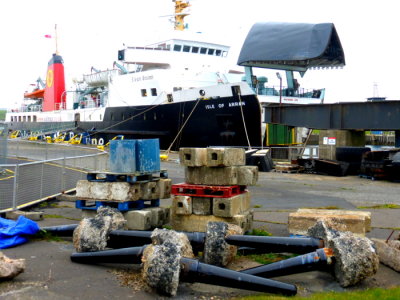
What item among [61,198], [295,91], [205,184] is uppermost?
[295,91]

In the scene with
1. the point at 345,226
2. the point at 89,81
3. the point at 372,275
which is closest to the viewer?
the point at 372,275

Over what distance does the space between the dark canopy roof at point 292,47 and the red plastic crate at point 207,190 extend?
50.0ft

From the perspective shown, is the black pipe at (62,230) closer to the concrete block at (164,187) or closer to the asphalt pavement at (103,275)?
the asphalt pavement at (103,275)

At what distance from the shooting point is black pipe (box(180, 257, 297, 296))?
4.85 meters

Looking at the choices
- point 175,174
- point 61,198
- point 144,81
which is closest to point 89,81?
point 144,81

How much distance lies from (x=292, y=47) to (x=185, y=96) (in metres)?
6.78

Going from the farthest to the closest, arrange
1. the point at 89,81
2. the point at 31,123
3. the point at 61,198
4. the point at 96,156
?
the point at 31,123 → the point at 89,81 → the point at 96,156 → the point at 61,198

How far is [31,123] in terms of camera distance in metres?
47.0

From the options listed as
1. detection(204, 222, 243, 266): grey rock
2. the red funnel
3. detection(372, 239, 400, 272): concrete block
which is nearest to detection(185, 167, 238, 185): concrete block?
detection(204, 222, 243, 266): grey rock

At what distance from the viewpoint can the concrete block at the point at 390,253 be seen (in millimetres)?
5918

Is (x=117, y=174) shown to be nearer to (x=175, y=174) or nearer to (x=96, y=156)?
(x=96, y=156)

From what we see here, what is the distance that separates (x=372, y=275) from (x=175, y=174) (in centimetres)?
1326

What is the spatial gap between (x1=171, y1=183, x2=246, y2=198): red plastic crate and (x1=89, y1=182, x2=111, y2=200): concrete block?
4.12 feet

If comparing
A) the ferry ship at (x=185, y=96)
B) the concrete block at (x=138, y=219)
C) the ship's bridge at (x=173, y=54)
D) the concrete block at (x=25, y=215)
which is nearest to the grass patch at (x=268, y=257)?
the concrete block at (x=138, y=219)
